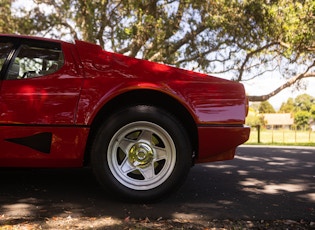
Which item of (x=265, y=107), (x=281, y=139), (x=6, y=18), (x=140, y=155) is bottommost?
(x=281, y=139)

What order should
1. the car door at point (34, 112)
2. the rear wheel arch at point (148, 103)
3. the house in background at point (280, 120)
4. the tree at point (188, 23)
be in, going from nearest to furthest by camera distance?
the car door at point (34, 112) → the rear wheel arch at point (148, 103) → the tree at point (188, 23) → the house in background at point (280, 120)

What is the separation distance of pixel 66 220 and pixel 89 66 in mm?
1320

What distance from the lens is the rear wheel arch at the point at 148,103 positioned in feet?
10.3

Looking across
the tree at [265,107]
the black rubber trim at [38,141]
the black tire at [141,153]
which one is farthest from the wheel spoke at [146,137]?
the tree at [265,107]

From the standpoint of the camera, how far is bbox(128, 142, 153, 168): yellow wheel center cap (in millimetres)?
3160

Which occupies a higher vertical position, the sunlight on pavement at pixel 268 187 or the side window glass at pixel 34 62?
the side window glass at pixel 34 62

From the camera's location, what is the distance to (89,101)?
300cm

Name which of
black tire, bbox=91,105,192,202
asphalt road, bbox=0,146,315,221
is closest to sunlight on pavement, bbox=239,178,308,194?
asphalt road, bbox=0,146,315,221

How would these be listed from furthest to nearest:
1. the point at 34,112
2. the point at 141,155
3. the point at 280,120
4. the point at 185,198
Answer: the point at 280,120 → the point at 185,198 → the point at 141,155 → the point at 34,112

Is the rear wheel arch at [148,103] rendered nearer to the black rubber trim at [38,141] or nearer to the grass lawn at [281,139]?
the black rubber trim at [38,141]

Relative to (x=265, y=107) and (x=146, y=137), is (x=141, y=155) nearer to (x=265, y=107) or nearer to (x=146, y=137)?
(x=146, y=137)

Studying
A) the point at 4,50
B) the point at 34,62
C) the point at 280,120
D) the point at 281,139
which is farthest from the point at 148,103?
the point at 280,120

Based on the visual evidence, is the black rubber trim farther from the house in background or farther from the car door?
the house in background

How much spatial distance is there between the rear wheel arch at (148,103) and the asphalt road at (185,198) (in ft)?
1.49
